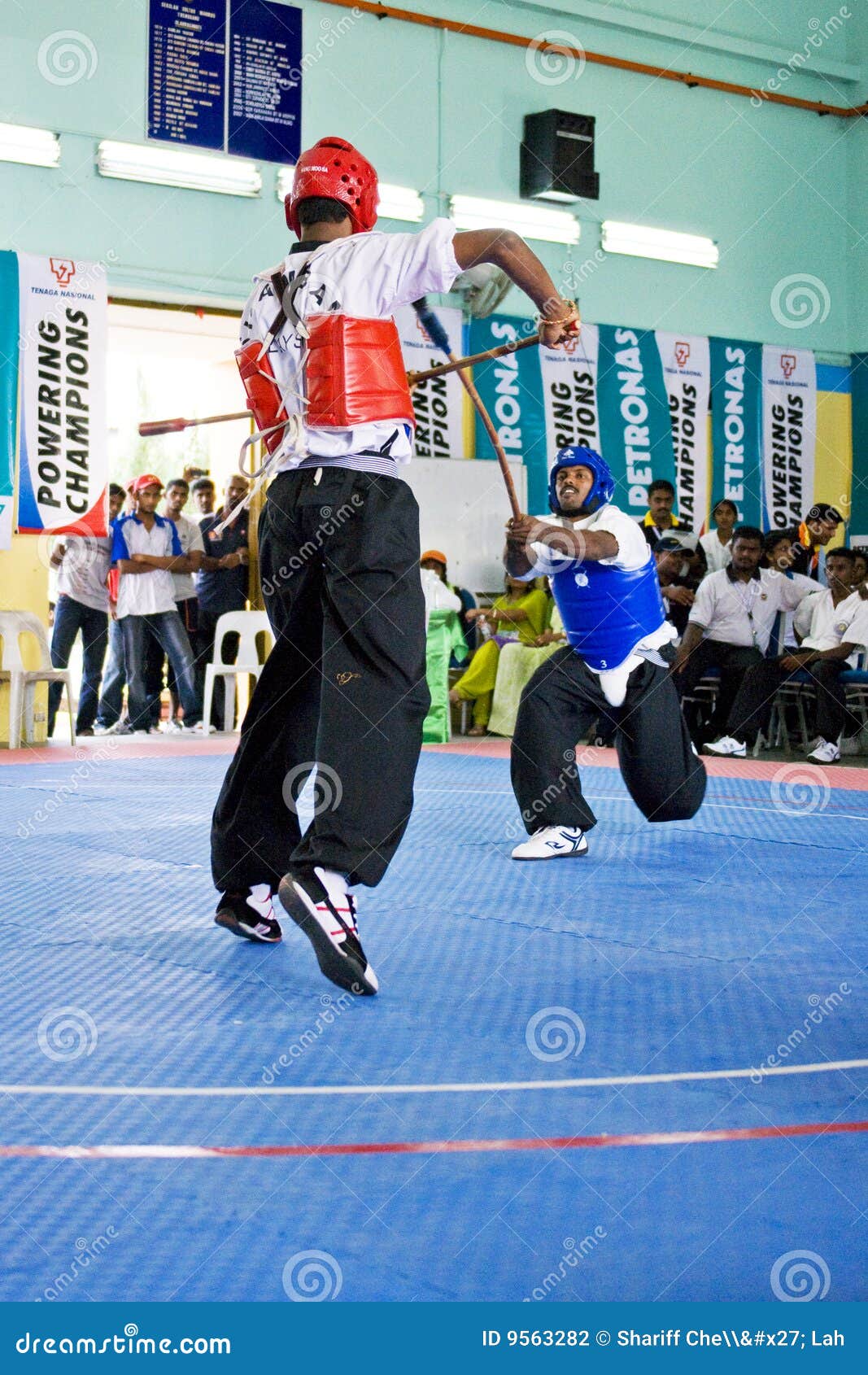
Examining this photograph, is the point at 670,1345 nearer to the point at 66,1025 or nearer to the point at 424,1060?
the point at 424,1060

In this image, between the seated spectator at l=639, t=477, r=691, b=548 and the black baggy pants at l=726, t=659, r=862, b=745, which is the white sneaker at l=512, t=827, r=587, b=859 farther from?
the seated spectator at l=639, t=477, r=691, b=548

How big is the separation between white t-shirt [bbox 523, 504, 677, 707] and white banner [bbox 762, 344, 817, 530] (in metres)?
8.62

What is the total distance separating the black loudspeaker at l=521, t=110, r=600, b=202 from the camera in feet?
39.4

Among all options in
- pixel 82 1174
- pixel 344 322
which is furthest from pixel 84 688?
pixel 82 1174

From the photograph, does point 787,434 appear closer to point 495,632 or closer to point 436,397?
point 436,397

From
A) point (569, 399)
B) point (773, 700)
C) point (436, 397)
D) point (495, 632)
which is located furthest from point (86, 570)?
point (773, 700)

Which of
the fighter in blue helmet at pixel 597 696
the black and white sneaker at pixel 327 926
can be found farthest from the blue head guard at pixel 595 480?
the black and white sneaker at pixel 327 926

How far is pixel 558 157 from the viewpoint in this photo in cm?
1203

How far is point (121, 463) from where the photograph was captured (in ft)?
56.9

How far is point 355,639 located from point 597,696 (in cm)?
205

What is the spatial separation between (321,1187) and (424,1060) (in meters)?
0.58

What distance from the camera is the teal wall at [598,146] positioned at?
10.3 metres

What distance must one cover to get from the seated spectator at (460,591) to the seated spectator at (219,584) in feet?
4.35

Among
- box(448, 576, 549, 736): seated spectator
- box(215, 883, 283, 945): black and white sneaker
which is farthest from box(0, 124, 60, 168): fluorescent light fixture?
box(215, 883, 283, 945): black and white sneaker
